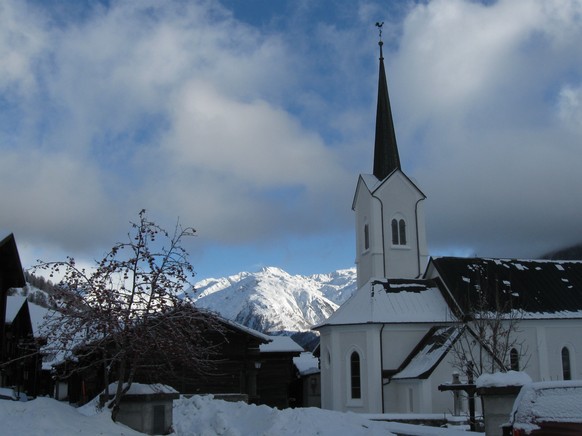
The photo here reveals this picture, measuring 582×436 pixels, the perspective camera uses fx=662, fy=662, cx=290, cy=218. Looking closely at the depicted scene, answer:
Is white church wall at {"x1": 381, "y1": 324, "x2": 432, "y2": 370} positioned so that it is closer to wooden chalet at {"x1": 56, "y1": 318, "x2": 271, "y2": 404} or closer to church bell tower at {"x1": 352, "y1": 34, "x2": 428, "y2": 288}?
church bell tower at {"x1": 352, "y1": 34, "x2": 428, "y2": 288}

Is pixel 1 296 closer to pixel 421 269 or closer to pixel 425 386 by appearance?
pixel 425 386

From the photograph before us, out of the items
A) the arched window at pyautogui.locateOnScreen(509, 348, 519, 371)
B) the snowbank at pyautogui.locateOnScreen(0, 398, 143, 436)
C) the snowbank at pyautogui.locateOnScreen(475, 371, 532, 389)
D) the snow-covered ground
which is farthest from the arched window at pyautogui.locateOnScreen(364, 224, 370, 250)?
the snowbank at pyautogui.locateOnScreen(475, 371, 532, 389)

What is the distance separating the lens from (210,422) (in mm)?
18766

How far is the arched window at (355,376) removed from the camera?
35469 mm

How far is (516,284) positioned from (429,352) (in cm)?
875

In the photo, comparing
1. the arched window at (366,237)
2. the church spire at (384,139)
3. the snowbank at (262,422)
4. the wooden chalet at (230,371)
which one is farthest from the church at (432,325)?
the snowbank at (262,422)

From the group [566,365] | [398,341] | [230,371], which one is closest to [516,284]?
[566,365]

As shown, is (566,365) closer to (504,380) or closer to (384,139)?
(384,139)

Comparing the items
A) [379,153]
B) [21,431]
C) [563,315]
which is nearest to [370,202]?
[379,153]

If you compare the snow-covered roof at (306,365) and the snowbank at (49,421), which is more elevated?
the snow-covered roof at (306,365)

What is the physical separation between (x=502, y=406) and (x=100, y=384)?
22.1 metres

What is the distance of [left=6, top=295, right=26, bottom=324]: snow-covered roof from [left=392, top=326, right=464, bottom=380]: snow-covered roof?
1917 centimetres

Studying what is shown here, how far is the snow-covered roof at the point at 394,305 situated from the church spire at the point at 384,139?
10054 millimetres

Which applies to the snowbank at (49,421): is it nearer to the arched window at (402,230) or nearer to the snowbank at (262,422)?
the snowbank at (262,422)
